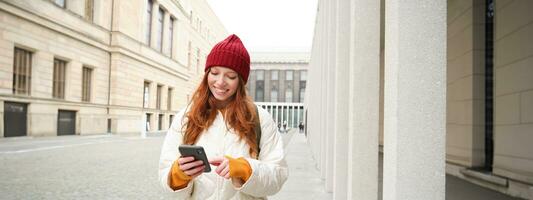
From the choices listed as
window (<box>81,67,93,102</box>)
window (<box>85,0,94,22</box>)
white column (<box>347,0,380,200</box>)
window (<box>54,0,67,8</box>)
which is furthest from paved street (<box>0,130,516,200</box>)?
window (<box>85,0,94,22</box>)

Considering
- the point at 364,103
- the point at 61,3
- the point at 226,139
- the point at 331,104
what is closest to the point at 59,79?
the point at 61,3

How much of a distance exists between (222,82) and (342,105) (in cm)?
330

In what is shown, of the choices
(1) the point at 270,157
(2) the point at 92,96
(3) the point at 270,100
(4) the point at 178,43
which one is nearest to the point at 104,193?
(1) the point at 270,157

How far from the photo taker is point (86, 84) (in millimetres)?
28906

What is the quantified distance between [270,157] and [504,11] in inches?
307

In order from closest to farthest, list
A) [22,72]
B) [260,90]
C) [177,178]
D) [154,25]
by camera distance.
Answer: [177,178], [22,72], [154,25], [260,90]

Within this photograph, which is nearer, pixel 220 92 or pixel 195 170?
pixel 195 170

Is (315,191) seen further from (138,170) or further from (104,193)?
(138,170)

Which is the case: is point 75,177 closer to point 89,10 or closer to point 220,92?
point 220,92

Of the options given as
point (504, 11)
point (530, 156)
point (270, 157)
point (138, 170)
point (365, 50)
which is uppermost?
point (504, 11)

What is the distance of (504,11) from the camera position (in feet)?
26.6

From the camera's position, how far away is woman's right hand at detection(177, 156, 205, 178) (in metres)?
1.97

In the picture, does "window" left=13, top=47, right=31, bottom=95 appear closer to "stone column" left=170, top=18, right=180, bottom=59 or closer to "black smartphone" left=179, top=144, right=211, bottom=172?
"black smartphone" left=179, top=144, right=211, bottom=172

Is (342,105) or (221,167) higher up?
(342,105)
